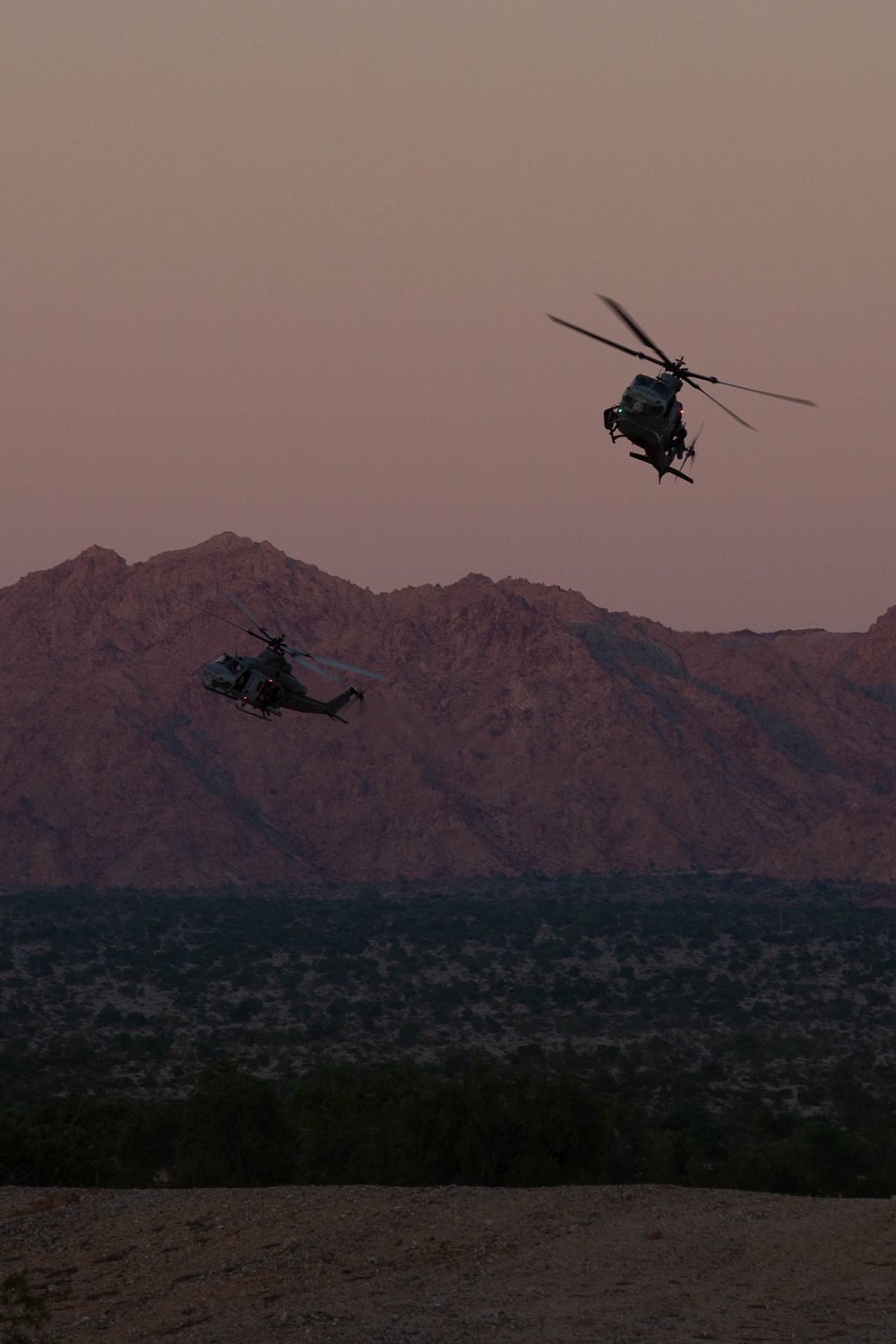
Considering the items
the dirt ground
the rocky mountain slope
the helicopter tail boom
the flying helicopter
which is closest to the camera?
the dirt ground

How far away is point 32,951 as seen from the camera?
4181 inches

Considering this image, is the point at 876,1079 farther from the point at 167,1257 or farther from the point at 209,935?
the point at 209,935

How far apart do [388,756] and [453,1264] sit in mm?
144263

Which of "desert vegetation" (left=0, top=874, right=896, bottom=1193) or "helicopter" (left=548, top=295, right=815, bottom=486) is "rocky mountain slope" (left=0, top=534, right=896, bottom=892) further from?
"helicopter" (left=548, top=295, right=815, bottom=486)

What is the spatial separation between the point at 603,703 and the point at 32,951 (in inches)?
3363

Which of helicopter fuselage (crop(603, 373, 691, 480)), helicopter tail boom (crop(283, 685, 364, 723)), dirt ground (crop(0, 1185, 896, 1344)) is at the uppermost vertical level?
helicopter fuselage (crop(603, 373, 691, 480))

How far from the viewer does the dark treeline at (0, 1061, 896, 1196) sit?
35688 mm

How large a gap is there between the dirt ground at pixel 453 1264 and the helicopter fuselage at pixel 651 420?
14347mm

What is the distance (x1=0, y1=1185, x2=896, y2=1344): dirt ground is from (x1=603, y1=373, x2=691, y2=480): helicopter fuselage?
1435 cm

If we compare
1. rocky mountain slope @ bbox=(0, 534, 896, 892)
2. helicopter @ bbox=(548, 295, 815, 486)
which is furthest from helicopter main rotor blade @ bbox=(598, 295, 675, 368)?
rocky mountain slope @ bbox=(0, 534, 896, 892)

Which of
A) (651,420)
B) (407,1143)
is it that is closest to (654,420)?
(651,420)

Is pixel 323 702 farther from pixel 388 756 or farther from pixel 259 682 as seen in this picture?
pixel 388 756

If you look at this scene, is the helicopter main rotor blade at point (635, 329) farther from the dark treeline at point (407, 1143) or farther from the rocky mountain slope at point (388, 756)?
the rocky mountain slope at point (388, 756)

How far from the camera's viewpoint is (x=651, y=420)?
33188mm
